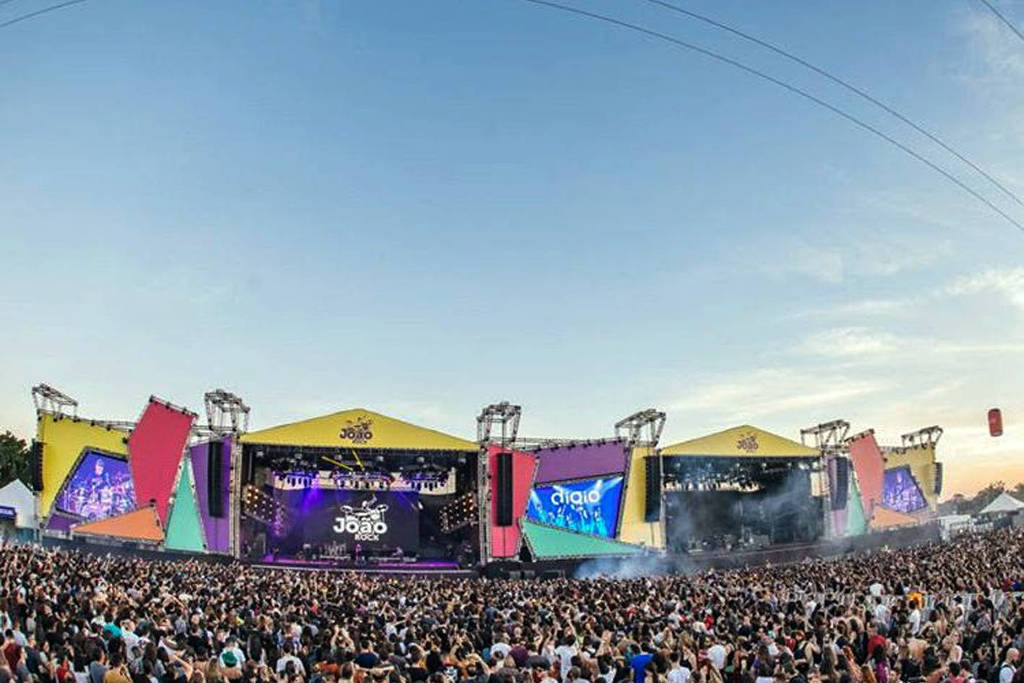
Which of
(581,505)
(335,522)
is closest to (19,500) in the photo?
(335,522)

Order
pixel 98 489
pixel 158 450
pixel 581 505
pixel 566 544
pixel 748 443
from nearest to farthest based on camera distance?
1. pixel 98 489
2. pixel 158 450
3. pixel 566 544
4. pixel 581 505
5. pixel 748 443

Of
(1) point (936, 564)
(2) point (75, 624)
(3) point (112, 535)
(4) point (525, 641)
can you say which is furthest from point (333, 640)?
(3) point (112, 535)

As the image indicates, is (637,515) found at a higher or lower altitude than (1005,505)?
higher

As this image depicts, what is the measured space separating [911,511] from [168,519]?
42810 mm

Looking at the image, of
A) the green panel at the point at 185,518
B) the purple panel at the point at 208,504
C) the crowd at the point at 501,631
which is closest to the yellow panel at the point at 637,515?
the crowd at the point at 501,631

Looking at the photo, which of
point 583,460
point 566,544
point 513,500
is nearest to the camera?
point 513,500

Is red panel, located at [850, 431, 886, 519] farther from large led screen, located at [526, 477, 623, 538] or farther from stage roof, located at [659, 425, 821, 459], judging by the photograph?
large led screen, located at [526, 477, 623, 538]

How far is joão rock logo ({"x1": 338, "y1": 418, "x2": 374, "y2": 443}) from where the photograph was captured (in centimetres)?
3688

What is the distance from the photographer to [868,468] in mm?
49469

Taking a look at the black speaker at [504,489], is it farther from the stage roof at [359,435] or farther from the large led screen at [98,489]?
the large led screen at [98,489]

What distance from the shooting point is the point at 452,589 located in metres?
24.8

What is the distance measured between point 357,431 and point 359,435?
19 centimetres

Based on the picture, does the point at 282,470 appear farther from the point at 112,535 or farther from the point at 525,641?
the point at 525,641

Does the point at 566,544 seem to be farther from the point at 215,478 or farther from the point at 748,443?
the point at 215,478
